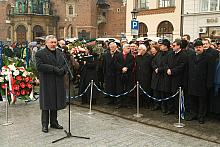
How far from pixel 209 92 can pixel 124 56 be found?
2.53 meters

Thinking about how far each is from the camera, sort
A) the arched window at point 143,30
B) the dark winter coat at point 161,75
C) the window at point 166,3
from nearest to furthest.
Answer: the dark winter coat at point 161,75, the window at point 166,3, the arched window at point 143,30

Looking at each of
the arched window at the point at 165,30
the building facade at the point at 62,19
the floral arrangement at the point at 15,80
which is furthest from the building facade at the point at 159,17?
the building facade at the point at 62,19

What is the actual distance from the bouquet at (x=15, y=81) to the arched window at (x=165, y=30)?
635 inches

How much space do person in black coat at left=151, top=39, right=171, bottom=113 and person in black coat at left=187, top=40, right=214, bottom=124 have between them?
666mm

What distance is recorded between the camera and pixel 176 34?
75.9ft

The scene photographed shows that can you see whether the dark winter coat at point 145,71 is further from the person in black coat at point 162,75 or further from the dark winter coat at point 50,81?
the dark winter coat at point 50,81

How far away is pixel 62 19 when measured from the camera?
1918 inches

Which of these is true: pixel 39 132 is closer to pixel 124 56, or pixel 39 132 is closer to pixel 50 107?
pixel 50 107

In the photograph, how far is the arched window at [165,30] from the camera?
934 inches

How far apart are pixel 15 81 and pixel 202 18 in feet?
52.3

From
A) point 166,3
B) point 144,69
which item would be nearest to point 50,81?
point 144,69

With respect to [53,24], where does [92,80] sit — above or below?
below

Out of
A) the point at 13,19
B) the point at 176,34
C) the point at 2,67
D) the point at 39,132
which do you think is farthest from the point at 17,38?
the point at 39,132

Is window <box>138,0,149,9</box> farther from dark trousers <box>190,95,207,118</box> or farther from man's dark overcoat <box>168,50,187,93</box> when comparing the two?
dark trousers <box>190,95,207,118</box>
